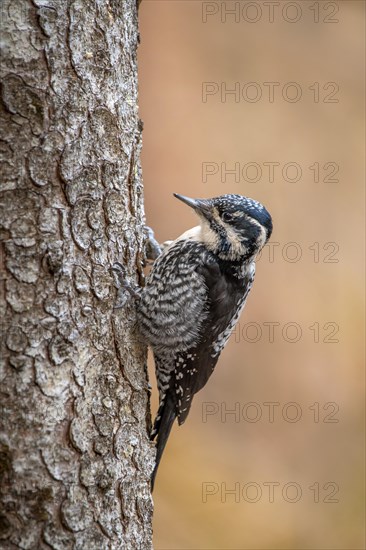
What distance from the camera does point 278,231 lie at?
564cm

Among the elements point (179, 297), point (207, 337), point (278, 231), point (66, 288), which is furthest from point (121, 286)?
point (278, 231)

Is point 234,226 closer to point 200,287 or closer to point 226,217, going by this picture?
point 226,217

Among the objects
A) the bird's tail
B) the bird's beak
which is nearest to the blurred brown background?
the bird's beak

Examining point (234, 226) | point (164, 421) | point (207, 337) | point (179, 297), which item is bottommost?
point (164, 421)

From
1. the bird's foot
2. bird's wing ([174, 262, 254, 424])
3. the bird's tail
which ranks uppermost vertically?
the bird's foot

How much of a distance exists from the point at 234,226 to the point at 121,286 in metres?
0.74

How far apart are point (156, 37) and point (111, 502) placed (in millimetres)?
4338

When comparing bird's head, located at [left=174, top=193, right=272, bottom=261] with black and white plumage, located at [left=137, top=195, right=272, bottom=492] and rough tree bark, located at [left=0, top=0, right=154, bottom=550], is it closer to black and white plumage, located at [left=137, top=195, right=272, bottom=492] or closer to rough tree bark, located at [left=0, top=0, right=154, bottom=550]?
black and white plumage, located at [left=137, top=195, right=272, bottom=492]

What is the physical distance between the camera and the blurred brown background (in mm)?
5617

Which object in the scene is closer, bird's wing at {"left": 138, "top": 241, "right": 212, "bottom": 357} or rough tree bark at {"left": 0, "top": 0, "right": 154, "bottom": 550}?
rough tree bark at {"left": 0, "top": 0, "right": 154, "bottom": 550}

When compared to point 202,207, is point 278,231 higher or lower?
lower

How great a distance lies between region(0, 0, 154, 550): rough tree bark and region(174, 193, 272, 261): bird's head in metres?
0.70

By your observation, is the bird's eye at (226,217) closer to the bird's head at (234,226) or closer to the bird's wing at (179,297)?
the bird's head at (234,226)

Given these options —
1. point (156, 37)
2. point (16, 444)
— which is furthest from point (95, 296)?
point (156, 37)
